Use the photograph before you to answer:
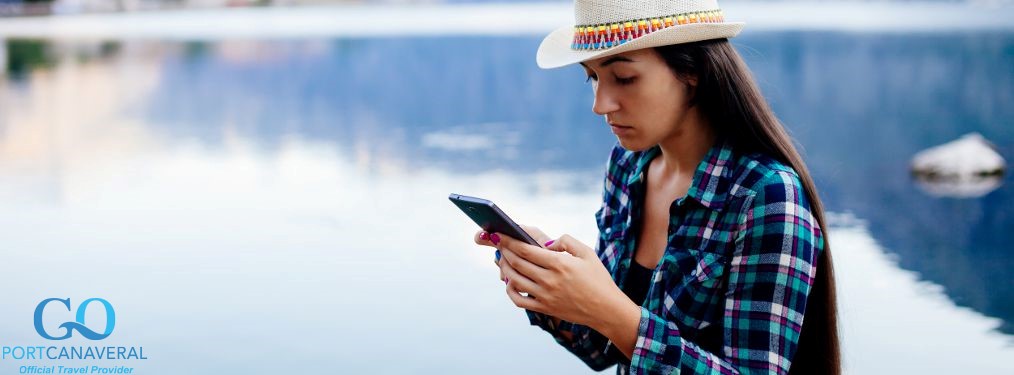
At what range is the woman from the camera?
3.85 feet

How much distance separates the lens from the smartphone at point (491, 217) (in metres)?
1.18

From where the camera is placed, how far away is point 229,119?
803cm

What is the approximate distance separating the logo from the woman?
236 centimetres

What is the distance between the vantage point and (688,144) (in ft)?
4.45

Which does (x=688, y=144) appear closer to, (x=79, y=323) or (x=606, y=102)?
(x=606, y=102)

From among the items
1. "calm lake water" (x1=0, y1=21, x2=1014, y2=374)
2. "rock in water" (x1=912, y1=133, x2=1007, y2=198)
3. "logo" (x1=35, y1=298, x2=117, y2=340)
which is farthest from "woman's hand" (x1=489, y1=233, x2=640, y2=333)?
"rock in water" (x1=912, y1=133, x2=1007, y2=198)

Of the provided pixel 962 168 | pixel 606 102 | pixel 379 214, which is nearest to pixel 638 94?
pixel 606 102

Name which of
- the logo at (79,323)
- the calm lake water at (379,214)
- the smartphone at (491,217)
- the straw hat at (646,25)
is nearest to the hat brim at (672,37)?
the straw hat at (646,25)

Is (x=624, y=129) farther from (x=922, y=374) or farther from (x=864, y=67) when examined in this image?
(x=864, y=67)

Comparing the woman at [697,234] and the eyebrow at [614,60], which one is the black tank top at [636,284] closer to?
the woman at [697,234]

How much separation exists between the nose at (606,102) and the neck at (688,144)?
110mm

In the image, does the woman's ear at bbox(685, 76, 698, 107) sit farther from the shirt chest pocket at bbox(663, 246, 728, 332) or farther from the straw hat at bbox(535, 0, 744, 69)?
the shirt chest pocket at bbox(663, 246, 728, 332)

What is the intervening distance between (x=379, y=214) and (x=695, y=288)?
3621 mm

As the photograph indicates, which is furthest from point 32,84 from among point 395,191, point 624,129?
point 624,129
